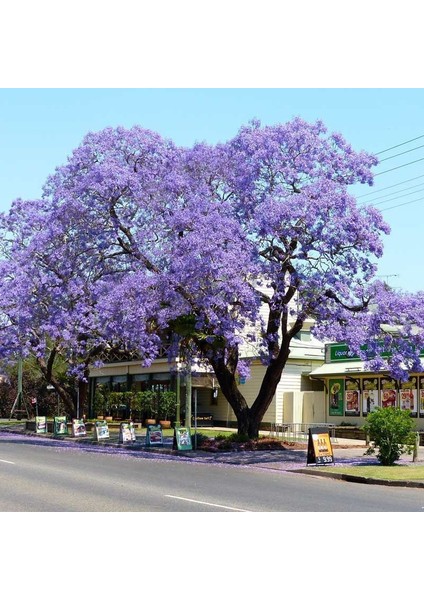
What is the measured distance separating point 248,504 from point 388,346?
13.9 meters

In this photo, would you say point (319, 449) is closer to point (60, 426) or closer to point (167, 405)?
point (60, 426)

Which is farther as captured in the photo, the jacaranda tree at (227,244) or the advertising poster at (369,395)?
the advertising poster at (369,395)

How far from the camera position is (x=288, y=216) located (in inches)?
1061

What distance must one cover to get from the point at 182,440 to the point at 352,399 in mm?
13730

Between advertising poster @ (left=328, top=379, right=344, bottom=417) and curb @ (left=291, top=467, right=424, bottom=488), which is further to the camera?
advertising poster @ (left=328, top=379, right=344, bottom=417)

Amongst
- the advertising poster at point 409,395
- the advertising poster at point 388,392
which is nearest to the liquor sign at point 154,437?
the advertising poster at point 409,395

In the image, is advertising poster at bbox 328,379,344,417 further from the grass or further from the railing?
the grass

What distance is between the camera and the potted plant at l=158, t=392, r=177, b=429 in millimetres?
51812

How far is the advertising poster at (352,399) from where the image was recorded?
42094 millimetres

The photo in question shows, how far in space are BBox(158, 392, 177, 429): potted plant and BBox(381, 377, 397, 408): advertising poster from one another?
50.5ft

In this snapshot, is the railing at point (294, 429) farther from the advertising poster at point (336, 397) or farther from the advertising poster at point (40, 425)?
the advertising poster at point (40, 425)

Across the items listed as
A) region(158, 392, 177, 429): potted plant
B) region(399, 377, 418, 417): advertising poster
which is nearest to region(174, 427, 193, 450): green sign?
region(399, 377, 418, 417): advertising poster

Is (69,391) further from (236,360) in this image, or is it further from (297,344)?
(236,360)

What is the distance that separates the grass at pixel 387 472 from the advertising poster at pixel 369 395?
16.2m
